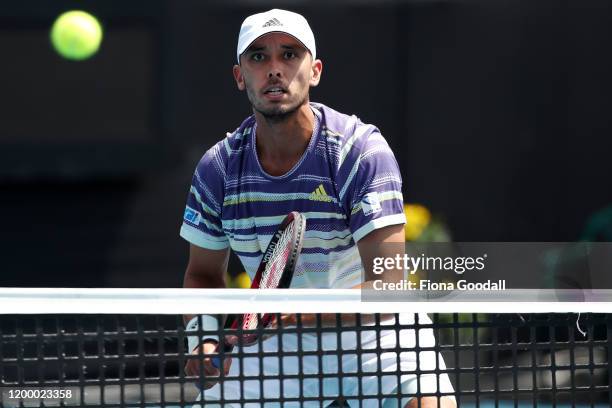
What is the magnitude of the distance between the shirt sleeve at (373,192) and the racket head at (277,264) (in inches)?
7.1

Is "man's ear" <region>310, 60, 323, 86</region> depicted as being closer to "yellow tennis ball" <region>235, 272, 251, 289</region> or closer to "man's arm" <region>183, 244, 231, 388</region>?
"man's arm" <region>183, 244, 231, 388</region>

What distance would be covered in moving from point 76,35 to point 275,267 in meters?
3.92

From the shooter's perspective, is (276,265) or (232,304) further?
(276,265)

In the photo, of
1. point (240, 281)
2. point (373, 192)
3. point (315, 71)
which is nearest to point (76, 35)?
point (240, 281)

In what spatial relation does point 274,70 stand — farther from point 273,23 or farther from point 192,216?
point 192,216

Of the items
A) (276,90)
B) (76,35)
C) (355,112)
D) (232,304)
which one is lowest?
(232,304)

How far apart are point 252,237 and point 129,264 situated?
392cm

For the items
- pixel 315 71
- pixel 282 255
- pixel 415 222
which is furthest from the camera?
pixel 415 222

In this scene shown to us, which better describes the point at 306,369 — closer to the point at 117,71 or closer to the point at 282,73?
the point at 282,73

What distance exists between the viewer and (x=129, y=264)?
7.19 metres

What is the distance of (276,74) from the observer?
11.0 feet

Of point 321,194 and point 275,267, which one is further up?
point 321,194

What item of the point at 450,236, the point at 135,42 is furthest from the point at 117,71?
the point at 450,236

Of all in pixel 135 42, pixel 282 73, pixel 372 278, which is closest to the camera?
pixel 372 278
